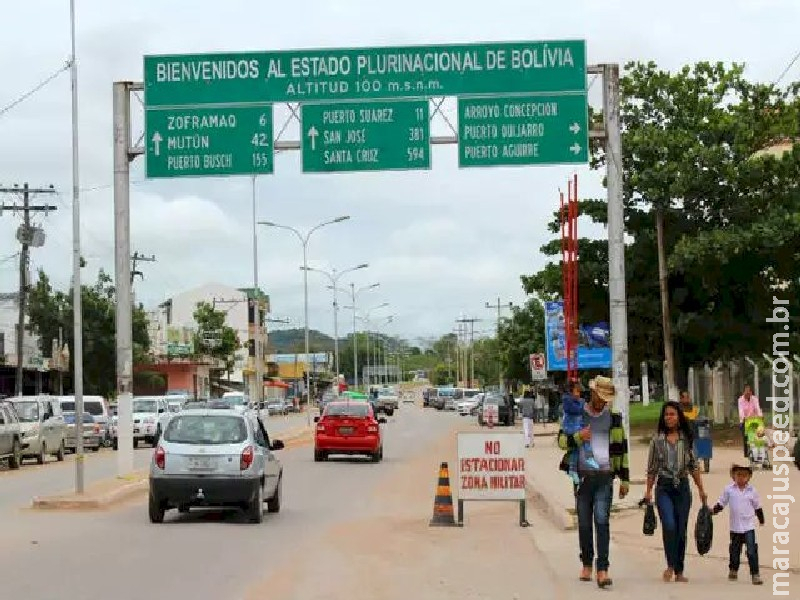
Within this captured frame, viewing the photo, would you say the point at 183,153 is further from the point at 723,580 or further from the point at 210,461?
the point at 723,580

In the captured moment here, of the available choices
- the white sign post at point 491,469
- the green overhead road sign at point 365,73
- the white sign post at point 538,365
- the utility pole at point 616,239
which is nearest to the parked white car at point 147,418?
the white sign post at point 538,365

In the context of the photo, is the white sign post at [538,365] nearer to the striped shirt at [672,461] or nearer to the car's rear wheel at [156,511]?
the car's rear wheel at [156,511]

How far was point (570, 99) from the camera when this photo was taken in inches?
935

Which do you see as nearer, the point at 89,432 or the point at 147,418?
the point at 89,432

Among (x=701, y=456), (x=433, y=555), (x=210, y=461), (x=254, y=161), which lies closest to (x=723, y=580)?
(x=433, y=555)

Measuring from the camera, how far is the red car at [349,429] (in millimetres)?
34156

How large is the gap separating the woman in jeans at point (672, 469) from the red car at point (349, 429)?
2269 centimetres

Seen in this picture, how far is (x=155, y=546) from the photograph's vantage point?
50.8ft

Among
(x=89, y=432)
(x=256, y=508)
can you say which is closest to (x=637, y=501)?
(x=256, y=508)

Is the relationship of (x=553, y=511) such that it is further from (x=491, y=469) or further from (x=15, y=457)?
(x=15, y=457)

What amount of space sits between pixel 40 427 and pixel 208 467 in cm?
1993

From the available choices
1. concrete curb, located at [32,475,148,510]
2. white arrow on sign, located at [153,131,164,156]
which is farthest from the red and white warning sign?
white arrow on sign, located at [153,131,164,156]

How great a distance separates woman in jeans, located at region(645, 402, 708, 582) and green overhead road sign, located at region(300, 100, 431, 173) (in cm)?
1325

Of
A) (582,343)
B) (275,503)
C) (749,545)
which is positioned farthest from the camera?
(582,343)
